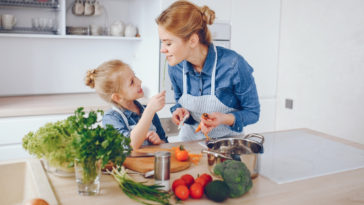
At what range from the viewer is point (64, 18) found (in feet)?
9.21

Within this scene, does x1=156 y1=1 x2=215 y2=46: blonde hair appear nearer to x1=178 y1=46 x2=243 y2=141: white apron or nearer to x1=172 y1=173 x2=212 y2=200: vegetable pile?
x1=178 y1=46 x2=243 y2=141: white apron

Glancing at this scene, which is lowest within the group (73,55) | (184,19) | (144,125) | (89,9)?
(144,125)

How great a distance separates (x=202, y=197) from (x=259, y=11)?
8.75 ft

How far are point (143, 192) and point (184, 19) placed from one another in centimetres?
96

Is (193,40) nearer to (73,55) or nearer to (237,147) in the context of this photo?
(237,147)

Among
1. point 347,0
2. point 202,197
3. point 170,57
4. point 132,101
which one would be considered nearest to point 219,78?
point 170,57

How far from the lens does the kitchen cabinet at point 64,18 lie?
9.30ft

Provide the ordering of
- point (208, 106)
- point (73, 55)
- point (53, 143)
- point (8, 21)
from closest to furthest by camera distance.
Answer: point (53, 143) → point (208, 106) → point (8, 21) → point (73, 55)

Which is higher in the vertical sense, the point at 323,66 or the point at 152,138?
the point at 323,66

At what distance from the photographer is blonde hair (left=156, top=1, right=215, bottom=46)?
1696 millimetres

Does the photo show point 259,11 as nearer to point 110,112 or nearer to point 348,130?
point 348,130

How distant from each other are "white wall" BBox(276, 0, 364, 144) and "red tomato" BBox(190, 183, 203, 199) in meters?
2.21

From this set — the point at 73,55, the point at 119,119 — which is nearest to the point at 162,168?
the point at 119,119

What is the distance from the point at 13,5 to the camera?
283cm
